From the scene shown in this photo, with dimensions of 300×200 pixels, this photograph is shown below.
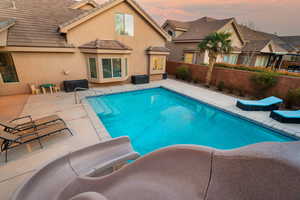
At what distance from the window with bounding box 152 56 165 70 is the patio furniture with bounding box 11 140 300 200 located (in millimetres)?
12749

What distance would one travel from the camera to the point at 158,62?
14.6 metres

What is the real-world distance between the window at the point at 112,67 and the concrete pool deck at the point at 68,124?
4.57 ft

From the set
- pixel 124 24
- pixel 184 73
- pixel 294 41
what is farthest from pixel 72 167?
pixel 294 41

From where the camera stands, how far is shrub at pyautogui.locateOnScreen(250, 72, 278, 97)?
9203mm

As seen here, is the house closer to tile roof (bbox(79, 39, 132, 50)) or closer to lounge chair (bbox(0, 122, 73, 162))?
tile roof (bbox(79, 39, 132, 50))

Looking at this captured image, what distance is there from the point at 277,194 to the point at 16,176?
5.07m

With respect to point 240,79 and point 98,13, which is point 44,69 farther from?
point 240,79

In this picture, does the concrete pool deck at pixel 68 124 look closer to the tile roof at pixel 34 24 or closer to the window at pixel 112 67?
the window at pixel 112 67

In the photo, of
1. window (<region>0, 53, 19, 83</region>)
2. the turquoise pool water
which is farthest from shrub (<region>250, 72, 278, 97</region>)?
window (<region>0, 53, 19, 83</region>)

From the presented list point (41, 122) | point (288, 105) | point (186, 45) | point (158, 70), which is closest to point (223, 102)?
point (288, 105)

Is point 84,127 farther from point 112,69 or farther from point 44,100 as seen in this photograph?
point 112,69

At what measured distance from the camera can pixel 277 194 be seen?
3.32ft

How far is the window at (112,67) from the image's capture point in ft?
35.9

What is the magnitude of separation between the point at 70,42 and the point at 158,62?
8147mm
